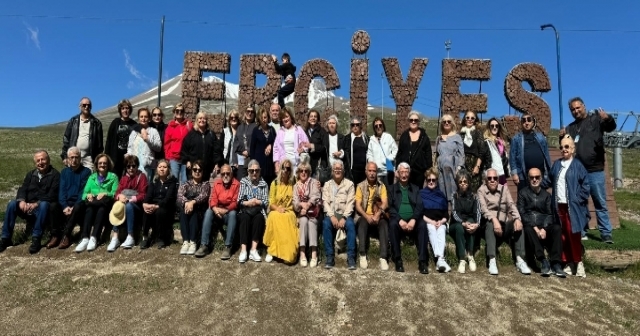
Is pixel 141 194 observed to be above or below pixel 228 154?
below

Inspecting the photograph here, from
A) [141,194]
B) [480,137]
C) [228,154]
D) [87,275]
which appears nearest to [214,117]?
[228,154]

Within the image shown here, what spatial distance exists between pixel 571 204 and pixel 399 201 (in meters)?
2.91

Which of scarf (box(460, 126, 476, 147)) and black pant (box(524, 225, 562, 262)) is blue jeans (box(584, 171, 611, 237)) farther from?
scarf (box(460, 126, 476, 147))

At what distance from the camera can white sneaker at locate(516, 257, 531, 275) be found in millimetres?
7070

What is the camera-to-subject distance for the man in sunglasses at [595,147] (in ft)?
26.4

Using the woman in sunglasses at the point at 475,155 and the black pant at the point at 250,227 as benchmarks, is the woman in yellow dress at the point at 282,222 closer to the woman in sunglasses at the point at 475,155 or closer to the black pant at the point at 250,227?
the black pant at the point at 250,227

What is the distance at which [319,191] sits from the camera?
24.5 ft

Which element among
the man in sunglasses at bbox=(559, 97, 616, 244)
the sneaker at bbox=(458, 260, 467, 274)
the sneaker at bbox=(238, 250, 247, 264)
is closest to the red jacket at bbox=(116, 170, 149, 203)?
the sneaker at bbox=(238, 250, 247, 264)

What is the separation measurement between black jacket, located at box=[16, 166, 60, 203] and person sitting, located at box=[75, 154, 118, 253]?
1.98 ft

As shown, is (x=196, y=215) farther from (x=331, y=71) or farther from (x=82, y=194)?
(x=331, y=71)

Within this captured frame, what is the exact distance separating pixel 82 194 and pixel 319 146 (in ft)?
15.2

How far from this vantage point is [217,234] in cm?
820

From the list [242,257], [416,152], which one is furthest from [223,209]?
[416,152]

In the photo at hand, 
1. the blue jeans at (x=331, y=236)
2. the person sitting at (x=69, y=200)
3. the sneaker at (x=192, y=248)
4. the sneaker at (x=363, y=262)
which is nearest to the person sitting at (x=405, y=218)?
the sneaker at (x=363, y=262)
